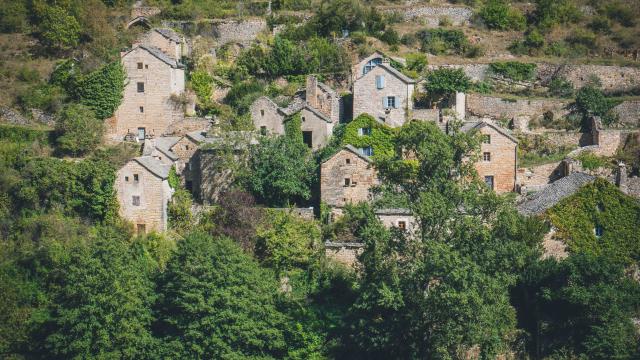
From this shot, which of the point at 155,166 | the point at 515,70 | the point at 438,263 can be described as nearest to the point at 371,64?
the point at 515,70

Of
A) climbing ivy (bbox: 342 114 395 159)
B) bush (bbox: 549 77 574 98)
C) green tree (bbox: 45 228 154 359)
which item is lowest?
green tree (bbox: 45 228 154 359)

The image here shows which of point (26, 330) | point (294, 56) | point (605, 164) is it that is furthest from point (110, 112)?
point (605, 164)

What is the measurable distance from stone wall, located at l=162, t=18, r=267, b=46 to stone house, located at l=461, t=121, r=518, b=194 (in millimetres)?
15841

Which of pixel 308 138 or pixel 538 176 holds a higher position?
pixel 308 138

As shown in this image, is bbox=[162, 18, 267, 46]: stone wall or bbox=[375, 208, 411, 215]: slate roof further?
bbox=[162, 18, 267, 46]: stone wall

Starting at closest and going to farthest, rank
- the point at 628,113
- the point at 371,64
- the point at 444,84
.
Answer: the point at 444,84
the point at 628,113
the point at 371,64

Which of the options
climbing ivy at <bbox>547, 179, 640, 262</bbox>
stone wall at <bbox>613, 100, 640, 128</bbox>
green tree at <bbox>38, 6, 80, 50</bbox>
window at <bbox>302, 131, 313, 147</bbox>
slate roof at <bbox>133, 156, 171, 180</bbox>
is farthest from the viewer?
green tree at <bbox>38, 6, 80, 50</bbox>

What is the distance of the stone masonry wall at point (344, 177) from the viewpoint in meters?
48.6

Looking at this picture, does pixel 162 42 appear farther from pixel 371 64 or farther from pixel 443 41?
pixel 443 41

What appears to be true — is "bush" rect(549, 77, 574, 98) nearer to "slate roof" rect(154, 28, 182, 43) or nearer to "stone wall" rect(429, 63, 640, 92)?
"stone wall" rect(429, 63, 640, 92)

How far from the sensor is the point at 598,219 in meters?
46.1

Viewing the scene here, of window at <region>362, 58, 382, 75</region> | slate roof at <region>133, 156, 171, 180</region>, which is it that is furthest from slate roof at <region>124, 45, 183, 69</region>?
window at <region>362, 58, 382, 75</region>

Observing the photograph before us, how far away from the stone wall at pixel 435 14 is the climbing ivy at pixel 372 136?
17.0 meters

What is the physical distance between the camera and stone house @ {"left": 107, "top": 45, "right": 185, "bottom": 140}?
180ft
